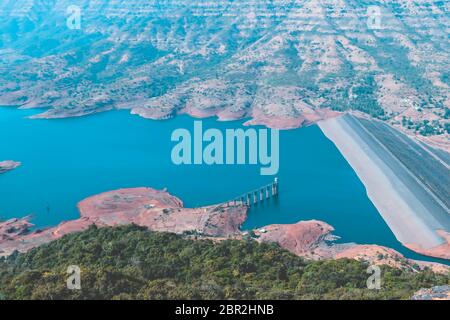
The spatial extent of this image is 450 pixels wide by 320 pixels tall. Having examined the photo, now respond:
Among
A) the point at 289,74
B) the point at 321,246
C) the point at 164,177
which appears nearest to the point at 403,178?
the point at 321,246

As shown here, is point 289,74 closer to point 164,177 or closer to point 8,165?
point 164,177

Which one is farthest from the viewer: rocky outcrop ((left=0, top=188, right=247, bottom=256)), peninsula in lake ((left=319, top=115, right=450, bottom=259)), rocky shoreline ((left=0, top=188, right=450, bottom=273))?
peninsula in lake ((left=319, top=115, right=450, bottom=259))

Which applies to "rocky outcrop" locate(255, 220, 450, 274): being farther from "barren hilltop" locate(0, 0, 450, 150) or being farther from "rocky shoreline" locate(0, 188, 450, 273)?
"barren hilltop" locate(0, 0, 450, 150)

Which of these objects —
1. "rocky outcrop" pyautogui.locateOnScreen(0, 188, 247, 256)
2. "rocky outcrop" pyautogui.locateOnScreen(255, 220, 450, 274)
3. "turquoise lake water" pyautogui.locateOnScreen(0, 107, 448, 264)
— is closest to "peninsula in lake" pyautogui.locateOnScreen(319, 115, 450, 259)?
"turquoise lake water" pyautogui.locateOnScreen(0, 107, 448, 264)

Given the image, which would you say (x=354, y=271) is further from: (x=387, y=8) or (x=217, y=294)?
(x=387, y=8)

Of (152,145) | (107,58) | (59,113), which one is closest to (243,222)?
(152,145)

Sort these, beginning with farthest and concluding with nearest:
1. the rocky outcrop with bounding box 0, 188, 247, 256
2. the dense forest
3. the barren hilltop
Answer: the barren hilltop < the rocky outcrop with bounding box 0, 188, 247, 256 < the dense forest
